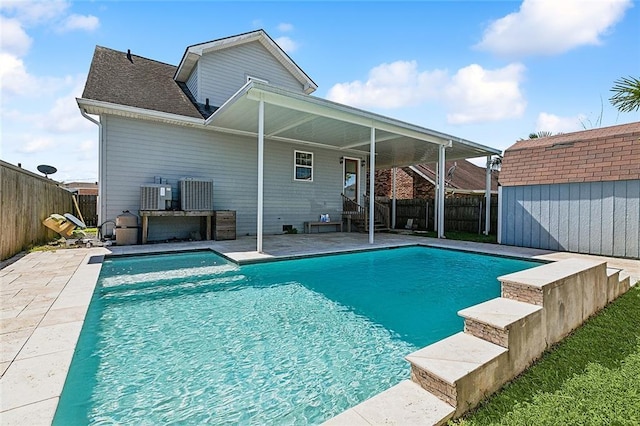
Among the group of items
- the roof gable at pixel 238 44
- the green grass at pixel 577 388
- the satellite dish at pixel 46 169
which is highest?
the roof gable at pixel 238 44

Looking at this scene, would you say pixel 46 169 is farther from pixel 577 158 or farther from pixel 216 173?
pixel 577 158

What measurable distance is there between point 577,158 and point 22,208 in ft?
42.9

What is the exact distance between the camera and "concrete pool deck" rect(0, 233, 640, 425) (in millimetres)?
1860

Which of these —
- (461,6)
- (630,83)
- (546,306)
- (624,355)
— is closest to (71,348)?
(546,306)

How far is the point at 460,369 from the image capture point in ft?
6.02

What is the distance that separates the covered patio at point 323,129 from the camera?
6.78 meters

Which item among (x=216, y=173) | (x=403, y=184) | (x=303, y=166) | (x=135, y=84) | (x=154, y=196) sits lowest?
(x=154, y=196)

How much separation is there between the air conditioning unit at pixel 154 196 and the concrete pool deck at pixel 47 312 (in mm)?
1131

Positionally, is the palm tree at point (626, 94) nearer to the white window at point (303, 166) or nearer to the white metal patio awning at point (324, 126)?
the white metal patio awning at point (324, 126)

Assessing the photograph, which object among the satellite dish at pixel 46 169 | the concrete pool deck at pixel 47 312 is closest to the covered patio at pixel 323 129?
the concrete pool deck at pixel 47 312

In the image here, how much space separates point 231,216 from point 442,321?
6.96m

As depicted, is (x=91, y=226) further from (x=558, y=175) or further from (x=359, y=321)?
(x=558, y=175)

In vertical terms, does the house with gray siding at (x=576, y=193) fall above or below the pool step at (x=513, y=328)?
above

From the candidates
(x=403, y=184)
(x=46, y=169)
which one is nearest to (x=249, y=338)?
(x=46, y=169)
